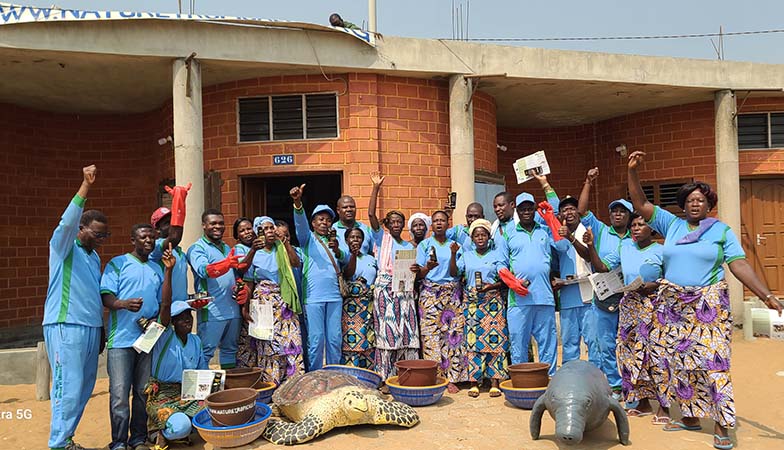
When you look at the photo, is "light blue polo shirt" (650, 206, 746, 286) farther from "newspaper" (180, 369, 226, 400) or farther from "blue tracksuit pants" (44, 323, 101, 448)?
"blue tracksuit pants" (44, 323, 101, 448)

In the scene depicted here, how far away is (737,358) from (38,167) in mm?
10565

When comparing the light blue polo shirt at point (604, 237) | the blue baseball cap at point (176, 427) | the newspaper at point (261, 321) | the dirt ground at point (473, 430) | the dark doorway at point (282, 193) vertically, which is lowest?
the dirt ground at point (473, 430)

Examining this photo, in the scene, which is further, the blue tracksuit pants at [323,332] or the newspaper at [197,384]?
the blue tracksuit pants at [323,332]

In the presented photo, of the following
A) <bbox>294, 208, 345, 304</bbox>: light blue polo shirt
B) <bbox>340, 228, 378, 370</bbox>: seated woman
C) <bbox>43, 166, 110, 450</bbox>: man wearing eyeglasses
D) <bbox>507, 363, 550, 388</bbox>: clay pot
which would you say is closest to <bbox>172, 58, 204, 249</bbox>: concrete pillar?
<bbox>294, 208, 345, 304</bbox>: light blue polo shirt

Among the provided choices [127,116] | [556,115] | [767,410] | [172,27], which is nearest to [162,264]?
[172,27]

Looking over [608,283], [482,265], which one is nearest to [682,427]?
[608,283]

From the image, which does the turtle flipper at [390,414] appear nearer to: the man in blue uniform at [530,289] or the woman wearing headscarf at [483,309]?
the woman wearing headscarf at [483,309]

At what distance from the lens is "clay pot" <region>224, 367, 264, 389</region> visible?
4.88 metres

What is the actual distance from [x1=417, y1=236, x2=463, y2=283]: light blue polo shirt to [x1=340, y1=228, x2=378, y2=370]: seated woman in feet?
1.51

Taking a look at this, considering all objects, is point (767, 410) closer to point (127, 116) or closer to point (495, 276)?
point (495, 276)

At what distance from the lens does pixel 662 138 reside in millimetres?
10562

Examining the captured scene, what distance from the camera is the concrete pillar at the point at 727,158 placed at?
9359 millimetres

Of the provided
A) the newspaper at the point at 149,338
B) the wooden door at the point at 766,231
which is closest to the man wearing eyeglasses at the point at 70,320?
the newspaper at the point at 149,338

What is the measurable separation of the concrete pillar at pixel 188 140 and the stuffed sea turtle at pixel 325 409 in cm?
297
